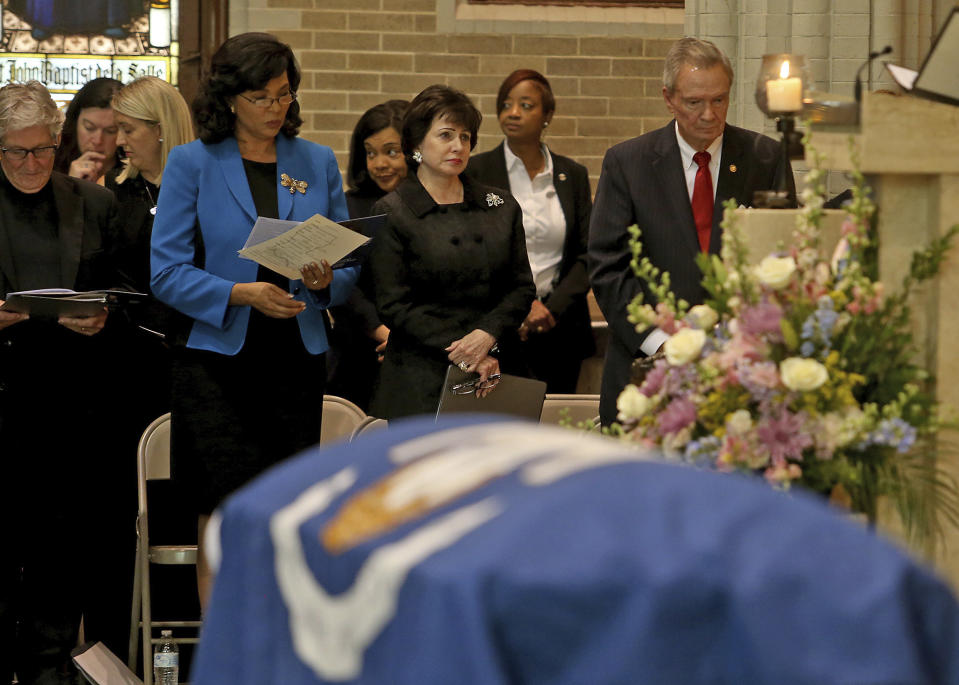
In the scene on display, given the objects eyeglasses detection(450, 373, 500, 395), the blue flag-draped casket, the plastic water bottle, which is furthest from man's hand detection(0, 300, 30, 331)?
the blue flag-draped casket

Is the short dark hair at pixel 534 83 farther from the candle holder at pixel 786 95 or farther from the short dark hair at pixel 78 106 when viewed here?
the candle holder at pixel 786 95

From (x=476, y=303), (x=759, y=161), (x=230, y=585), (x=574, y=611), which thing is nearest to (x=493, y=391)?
(x=476, y=303)

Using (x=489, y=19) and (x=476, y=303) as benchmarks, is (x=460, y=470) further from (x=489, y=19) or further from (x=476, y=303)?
(x=489, y=19)

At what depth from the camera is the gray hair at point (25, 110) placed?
4.14 m

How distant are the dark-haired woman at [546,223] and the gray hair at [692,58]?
4.71ft

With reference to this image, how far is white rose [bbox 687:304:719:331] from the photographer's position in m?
2.19

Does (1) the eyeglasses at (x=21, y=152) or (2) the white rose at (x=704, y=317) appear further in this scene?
(1) the eyeglasses at (x=21, y=152)

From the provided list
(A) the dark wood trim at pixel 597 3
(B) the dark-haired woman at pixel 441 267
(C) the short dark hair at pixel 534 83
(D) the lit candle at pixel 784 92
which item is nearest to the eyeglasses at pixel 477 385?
(B) the dark-haired woman at pixel 441 267

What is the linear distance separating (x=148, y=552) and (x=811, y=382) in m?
2.60

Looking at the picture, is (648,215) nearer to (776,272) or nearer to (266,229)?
(266,229)

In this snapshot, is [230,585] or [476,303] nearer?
[230,585]

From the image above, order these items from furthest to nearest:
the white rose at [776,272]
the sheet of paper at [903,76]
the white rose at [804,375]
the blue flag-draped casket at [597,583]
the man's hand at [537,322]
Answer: the man's hand at [537,322]
the sheet of paper at [903,76]
the white rose at [776,272]
the white rose at [804,375]
the blue flag-draped casket at [597,583]

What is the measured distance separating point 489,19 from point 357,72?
778mm

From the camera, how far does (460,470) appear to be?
1118 millimetres
